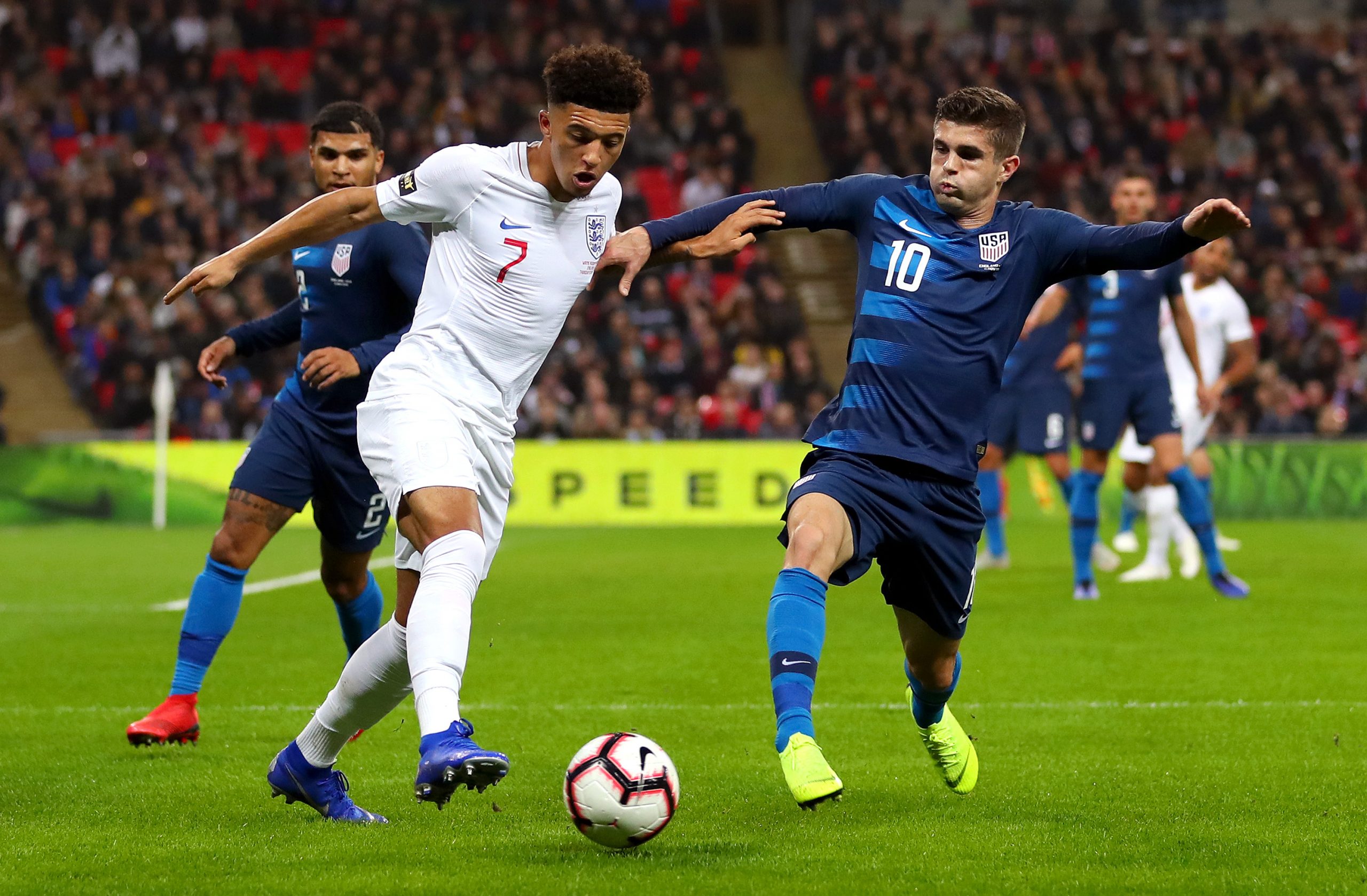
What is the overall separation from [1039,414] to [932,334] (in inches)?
346

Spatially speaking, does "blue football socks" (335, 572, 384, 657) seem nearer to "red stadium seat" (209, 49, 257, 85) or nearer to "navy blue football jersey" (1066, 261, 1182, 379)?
"navy blue football jersey" (1066, 261, 1182, 379)

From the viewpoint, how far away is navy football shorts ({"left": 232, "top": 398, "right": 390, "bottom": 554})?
647cm

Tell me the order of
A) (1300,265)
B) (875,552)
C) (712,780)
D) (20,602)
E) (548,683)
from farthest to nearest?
(1300,265) → (20,602) → (548,683) → (712,780) → (875,552)

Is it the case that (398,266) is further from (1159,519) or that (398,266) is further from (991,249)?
(1159,519)

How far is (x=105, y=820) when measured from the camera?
4.93m

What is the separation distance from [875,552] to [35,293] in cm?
2221

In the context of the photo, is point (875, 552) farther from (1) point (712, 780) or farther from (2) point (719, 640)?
(2) point (719, 640)

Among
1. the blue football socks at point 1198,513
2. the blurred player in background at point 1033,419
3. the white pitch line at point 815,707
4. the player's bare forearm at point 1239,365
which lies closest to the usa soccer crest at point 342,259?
the white pitch line at point 815,707

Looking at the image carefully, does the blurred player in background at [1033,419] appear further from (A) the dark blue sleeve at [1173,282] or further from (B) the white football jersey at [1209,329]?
(A) the dark blue sleeve at [1173,282]

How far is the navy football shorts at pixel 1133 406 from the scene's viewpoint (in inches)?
436

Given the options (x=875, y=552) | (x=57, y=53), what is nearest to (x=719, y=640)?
(x=875, y=552)

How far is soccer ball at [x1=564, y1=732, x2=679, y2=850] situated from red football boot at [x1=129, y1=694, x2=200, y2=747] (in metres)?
2.31

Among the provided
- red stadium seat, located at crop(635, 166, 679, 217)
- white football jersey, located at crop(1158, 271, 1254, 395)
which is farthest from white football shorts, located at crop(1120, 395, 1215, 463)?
red stadium seat, located at crop(635, 166, 679, 217)

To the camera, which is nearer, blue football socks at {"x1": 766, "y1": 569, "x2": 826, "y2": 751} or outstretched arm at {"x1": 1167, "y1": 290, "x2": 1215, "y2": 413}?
blue football socks at {"x1": 766, "y1": 569, "x2": 826, "y2": 751}
